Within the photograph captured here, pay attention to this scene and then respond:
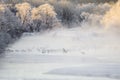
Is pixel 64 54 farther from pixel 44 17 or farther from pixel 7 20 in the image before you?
pixel 7 20

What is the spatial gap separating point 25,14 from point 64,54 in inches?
47.4

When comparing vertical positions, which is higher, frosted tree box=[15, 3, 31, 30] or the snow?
frosted tree box=[15, 3, 31, 30]

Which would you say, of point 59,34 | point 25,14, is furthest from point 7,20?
point 59,34

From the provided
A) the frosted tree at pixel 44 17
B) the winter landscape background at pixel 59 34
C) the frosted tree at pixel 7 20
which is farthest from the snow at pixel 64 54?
the frosted tree at pixel 7 20

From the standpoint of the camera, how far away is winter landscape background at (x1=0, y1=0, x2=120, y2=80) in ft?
27.7

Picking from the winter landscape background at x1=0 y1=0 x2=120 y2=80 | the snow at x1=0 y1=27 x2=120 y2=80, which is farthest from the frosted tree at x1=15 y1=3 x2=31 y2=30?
the snow at x1=0 y1=27 x2=120 y2=80

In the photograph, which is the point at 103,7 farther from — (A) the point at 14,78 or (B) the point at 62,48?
(A) the point at 14,78

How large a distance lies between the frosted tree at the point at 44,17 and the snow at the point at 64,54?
17cm

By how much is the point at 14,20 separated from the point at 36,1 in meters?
0.59

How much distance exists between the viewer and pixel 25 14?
366 inches

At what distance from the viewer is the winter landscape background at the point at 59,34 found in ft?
27.7

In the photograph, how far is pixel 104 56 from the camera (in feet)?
28.2

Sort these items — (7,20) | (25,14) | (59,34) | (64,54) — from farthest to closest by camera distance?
(7,20)
(25,14)
(59,34)
(64,54)

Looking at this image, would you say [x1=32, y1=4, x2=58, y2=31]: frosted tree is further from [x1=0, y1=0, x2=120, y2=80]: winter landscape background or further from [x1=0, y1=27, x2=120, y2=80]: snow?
[x1=0, y1=27, x2=120, y2=80]: snow
